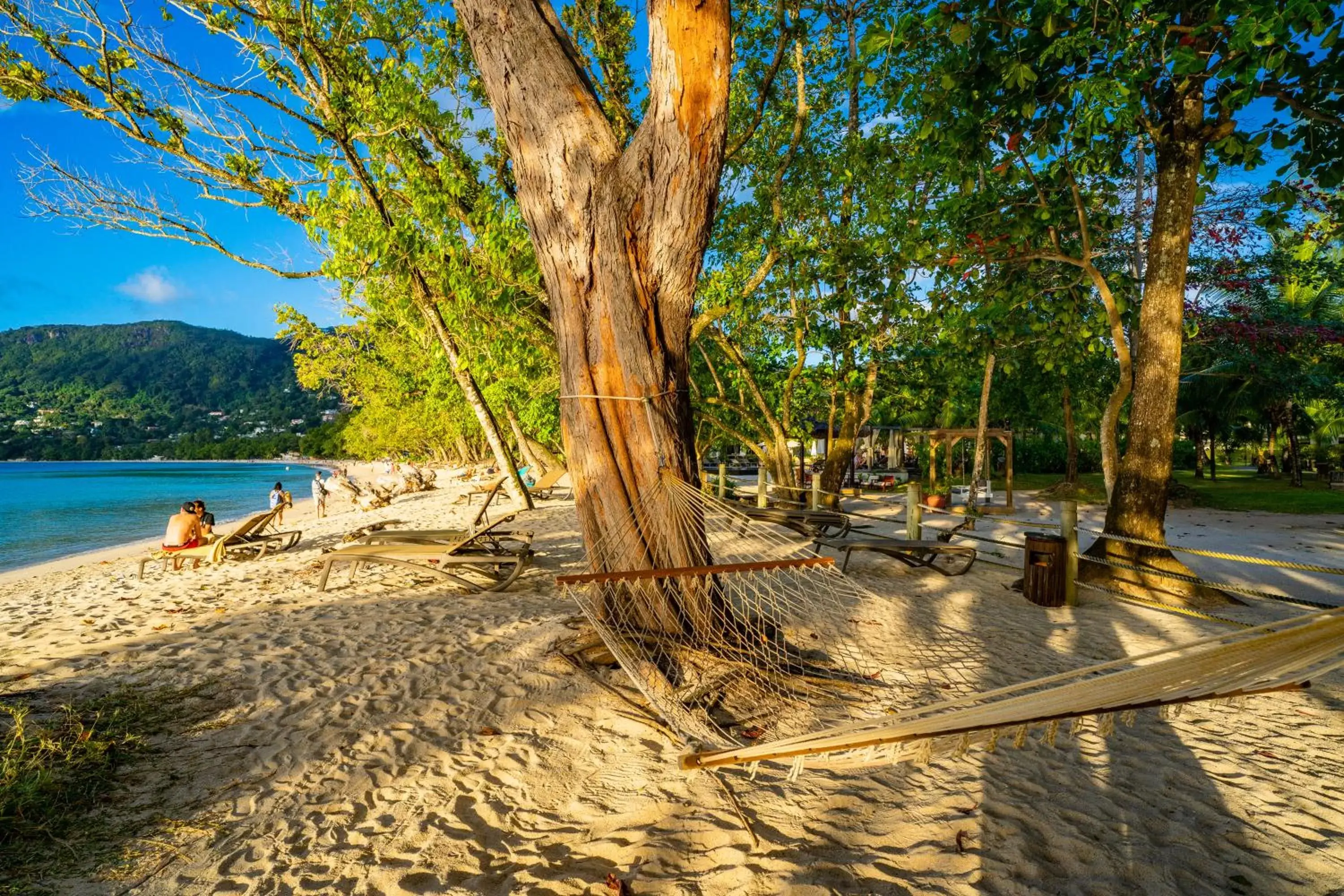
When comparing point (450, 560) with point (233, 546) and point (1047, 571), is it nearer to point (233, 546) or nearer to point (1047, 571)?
point (233, 546)

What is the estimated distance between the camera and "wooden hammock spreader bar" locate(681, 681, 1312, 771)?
1.57 m

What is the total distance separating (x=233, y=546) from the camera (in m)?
7.67

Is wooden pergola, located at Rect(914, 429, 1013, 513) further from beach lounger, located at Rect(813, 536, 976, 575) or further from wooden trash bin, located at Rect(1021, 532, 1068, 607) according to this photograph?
wooden trash bin, located at Rect(1021, 532, 1068, 607)

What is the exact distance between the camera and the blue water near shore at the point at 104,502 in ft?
52.1

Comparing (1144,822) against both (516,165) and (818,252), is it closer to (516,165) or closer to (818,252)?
(516,165)

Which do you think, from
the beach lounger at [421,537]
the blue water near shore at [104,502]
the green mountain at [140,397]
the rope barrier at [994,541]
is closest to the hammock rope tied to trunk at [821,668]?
the rope barrier at [994,541]

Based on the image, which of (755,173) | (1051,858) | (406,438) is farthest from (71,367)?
(1051,858)

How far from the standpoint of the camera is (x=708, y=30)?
10.2 ft

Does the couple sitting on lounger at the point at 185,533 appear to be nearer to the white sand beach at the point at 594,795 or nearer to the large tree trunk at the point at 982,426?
the white sand beach at the point at 594,795

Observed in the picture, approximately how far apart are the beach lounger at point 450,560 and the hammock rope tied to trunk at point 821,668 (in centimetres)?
233

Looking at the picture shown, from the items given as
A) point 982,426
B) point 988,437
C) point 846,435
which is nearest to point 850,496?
point 846,435

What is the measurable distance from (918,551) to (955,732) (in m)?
5.33

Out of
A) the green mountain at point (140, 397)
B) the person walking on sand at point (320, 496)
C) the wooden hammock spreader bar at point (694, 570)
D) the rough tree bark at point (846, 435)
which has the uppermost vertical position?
the green mountain at point (140, 397)

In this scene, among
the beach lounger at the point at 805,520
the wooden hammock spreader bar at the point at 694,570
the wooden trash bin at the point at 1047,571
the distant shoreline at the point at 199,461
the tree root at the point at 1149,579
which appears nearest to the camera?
the wooden hammock spreader bar at the point at 694,570
